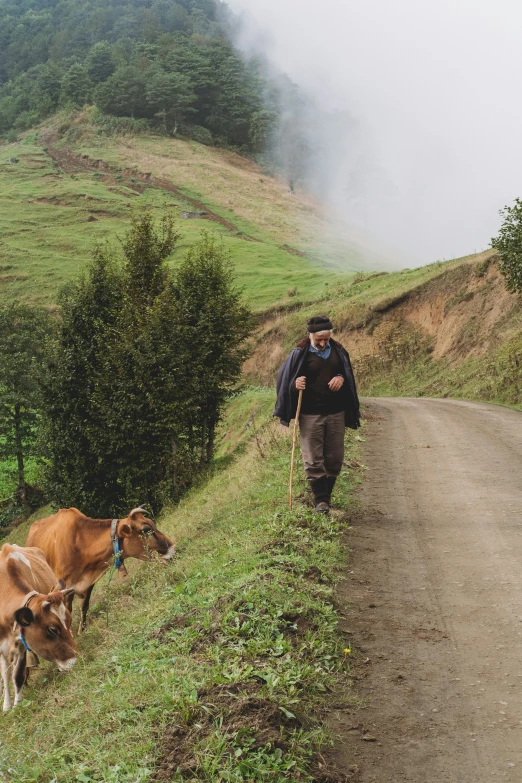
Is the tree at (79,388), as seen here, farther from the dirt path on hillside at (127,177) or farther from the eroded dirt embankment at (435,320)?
the dirt path on hillside at (127,177)

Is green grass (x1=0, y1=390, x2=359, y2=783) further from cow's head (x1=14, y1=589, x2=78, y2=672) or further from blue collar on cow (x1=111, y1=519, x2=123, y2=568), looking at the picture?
blue collar on cow (x1=111, y1=519, x2=123, y2=568)

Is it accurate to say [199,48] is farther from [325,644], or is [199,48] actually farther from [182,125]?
[325,644]

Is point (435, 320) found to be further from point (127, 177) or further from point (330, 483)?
point (127, 177)

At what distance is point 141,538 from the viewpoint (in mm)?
11539

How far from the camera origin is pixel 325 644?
19.1ft

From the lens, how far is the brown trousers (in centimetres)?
963

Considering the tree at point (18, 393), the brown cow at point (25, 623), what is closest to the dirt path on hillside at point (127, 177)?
the tree at point (18, 393)

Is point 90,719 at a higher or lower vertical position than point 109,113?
lower

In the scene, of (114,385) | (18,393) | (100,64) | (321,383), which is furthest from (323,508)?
(100,64)

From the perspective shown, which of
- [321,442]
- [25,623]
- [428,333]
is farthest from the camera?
[428,333]

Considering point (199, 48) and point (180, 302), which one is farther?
point (199, 48)

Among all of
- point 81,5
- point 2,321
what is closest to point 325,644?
point 2,321

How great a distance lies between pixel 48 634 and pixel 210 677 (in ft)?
12.2

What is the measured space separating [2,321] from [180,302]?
2205 centimetres
